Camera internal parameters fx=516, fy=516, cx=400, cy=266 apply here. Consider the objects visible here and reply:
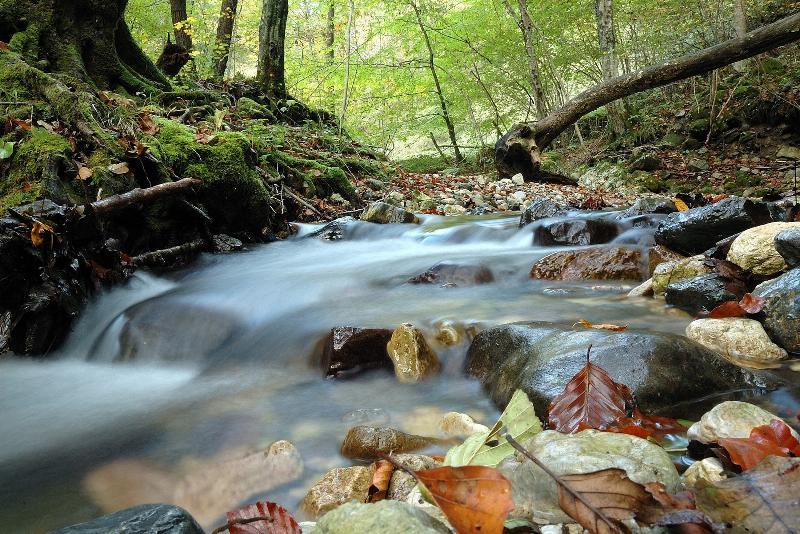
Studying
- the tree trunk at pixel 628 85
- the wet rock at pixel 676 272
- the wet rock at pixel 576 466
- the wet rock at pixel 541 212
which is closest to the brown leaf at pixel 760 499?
the wet rock at pixel 576 466

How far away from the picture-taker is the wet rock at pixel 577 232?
538 cm

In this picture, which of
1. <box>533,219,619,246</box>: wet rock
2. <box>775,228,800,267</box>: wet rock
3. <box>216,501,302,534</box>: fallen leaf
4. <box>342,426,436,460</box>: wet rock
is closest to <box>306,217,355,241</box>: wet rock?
<box>533,219,619,246</box>: wet rock

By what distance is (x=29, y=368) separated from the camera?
11.0ft

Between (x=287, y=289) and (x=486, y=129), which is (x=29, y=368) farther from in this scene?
(x=486, y=129)

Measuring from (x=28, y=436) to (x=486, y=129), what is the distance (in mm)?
17345

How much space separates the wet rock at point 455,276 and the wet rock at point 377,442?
7.95ft

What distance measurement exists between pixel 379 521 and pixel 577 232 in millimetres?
5062

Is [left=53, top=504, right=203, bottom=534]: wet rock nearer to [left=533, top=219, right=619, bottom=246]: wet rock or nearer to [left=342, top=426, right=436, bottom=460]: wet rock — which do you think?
[left=342, top=426, right=436, bottom=460]: wet rock

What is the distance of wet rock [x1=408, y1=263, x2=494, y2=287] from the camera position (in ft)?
14.7

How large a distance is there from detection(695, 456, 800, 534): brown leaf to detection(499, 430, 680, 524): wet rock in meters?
0.09

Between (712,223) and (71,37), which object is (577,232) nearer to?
(712,223)

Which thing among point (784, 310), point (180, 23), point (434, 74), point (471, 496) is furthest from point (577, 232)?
point (434, 74)

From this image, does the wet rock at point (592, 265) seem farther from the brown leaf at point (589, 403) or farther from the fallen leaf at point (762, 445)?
the fallen leaf at point (762, 445)

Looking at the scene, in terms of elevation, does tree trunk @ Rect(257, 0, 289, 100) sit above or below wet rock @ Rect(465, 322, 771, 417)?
above
